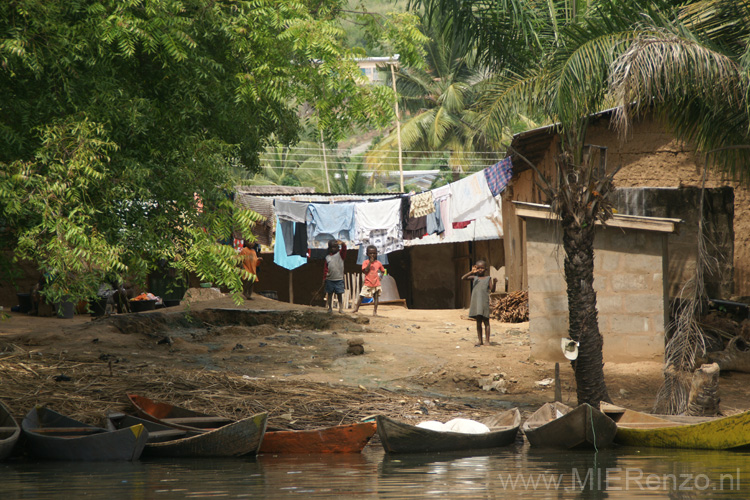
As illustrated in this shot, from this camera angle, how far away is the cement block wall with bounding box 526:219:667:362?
35.2 ft

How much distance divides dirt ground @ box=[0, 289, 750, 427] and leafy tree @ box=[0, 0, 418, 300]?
4.73 feet

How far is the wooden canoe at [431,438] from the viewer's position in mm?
7355

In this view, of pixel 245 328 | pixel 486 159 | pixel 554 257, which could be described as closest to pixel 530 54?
pixel 554 257

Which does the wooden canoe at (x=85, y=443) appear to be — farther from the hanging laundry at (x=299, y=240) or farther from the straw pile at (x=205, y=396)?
the hanging laundry at (x=299, y=240)

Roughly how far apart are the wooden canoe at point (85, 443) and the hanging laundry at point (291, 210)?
10.9 m

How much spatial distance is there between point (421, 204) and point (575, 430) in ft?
37.6

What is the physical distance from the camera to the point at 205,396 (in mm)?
9078

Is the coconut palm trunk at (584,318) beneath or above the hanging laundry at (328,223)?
beneath

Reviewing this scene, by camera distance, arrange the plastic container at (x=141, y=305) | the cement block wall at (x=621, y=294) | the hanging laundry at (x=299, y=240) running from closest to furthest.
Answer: the cement block wall at (x=621, y=294) < the plastic container at (x=141, y=305) < the hanging laundry at (x=299, y=240)

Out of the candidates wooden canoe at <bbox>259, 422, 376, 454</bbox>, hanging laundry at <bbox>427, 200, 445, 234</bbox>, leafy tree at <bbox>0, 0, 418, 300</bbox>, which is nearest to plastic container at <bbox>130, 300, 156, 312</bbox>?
hanging laundry at <bbox>427, 200, 445, 234</bbox>

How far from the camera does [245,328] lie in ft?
46.2

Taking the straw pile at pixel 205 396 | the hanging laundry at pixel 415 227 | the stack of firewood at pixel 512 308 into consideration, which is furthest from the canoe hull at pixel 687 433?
the hanging laundry at pixel 415 227

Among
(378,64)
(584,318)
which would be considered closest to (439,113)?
(378,64)

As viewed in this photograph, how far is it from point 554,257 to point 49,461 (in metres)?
7.21
